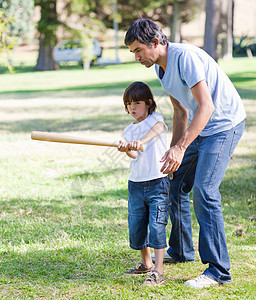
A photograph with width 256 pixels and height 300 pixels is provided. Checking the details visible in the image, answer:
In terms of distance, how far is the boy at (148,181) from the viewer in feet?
11.3

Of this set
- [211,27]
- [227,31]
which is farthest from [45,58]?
[211,27]

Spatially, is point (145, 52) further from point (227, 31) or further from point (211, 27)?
point (227, 31)

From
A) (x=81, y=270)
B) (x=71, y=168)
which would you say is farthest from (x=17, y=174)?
(x=81, y=270)

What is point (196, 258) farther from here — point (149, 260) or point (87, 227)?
point (87, 227)

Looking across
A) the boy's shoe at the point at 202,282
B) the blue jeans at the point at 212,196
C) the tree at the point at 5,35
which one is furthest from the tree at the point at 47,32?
the boy's shoe at the point at 202,282

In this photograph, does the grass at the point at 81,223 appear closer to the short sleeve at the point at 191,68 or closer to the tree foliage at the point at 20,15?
the short sleeve at the point at 191,68

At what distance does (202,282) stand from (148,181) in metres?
0.75

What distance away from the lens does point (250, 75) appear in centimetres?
2197

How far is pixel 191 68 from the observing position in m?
3.08

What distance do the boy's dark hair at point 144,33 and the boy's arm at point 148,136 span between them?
1.86ft

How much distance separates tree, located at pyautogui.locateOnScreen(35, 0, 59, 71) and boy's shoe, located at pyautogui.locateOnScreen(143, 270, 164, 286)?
28.0 meters

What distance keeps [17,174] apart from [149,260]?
331cm

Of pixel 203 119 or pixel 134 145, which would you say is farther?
pixel 134 145

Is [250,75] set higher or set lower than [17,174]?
lower
